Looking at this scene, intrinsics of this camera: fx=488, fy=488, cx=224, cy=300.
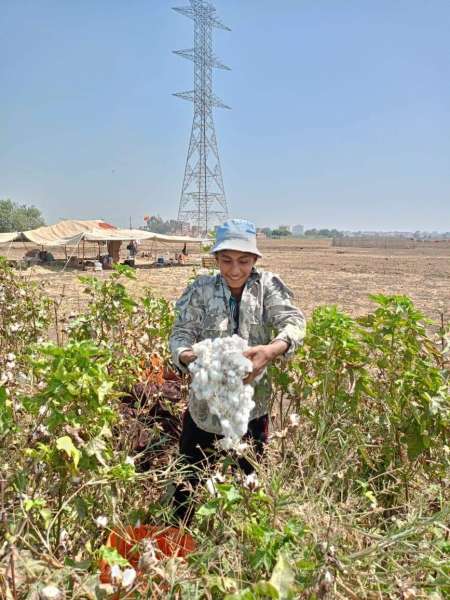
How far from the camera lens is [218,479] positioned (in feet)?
4.51

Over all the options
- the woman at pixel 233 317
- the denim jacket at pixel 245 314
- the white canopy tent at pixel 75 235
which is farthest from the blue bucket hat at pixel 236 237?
the white canopy tent at pixel 75 235

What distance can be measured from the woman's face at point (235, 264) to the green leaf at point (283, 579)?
121 cm

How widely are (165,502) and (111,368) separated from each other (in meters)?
0.82

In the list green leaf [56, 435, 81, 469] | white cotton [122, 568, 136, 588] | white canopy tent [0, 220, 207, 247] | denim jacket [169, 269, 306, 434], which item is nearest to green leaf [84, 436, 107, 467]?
green leaf [56, 435, 81, 469]

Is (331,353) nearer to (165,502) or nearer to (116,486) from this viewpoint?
(165,502)

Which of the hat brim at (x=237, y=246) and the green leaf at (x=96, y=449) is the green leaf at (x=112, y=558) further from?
the hat brim at (x=237, y=246)

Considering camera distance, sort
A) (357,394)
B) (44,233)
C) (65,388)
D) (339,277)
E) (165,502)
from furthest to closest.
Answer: (44,233) → (339,277) → (357,394) → (165,502) → (65,388)

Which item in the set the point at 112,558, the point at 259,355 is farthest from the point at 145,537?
the point at 259,355

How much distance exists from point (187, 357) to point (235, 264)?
1.45 feet

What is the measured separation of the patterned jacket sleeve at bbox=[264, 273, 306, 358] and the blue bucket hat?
212mm

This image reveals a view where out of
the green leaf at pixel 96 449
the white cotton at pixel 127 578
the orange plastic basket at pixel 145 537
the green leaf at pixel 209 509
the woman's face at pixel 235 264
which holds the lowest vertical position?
the orange plastic basket at pixel 145 537

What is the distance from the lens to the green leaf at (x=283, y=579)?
1022 mm

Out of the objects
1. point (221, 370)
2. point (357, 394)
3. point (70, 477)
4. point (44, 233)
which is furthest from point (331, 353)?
point (44, 233)

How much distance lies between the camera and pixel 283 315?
6.97ft
